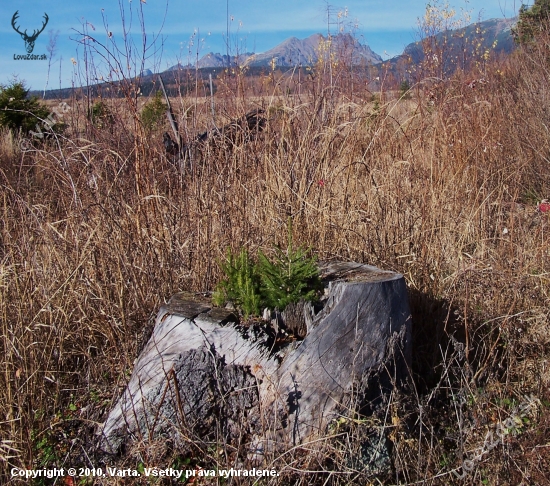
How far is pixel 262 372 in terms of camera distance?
2049mm

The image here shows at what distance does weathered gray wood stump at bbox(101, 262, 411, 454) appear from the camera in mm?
1992

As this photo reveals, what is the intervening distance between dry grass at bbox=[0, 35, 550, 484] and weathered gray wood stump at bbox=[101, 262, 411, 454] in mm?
103

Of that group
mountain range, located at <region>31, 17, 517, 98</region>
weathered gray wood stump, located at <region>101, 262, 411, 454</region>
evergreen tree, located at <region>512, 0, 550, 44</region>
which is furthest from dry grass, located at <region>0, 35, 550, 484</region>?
evergreen tree, located at <region>512, 0, 550, 44</region>

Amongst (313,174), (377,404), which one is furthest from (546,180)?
(377,404)

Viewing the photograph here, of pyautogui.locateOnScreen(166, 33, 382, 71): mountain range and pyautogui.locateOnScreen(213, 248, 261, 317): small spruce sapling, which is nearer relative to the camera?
pyautogui.locateOnScreen(213, 248, 261, 317): small spruce sapling

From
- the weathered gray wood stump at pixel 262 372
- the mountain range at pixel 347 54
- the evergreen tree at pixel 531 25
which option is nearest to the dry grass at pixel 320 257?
the weathered gray wood stump at pixel 262 372

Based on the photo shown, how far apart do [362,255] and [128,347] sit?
1.36 meters

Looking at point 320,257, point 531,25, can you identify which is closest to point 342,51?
point 531,25

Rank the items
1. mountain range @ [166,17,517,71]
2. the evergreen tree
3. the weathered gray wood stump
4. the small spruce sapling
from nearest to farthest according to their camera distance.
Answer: the weathered gray wood stump < the small spruce sapling < mountain range @ [166,17,517,71] < the evergreen tree

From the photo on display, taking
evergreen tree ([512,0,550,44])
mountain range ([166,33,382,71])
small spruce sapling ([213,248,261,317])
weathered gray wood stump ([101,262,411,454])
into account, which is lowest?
weathered gray wood stump ([101,262,411,454])

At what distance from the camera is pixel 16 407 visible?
7.37 feet

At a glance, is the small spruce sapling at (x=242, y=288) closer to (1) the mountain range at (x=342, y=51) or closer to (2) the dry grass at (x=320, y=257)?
(2) the dry grass at (x=320, y=257)

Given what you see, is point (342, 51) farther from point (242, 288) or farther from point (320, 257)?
point (242, 288)

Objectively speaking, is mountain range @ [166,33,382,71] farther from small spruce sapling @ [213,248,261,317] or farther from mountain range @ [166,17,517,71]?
small spruce sapling @ [213,248,261,317]
